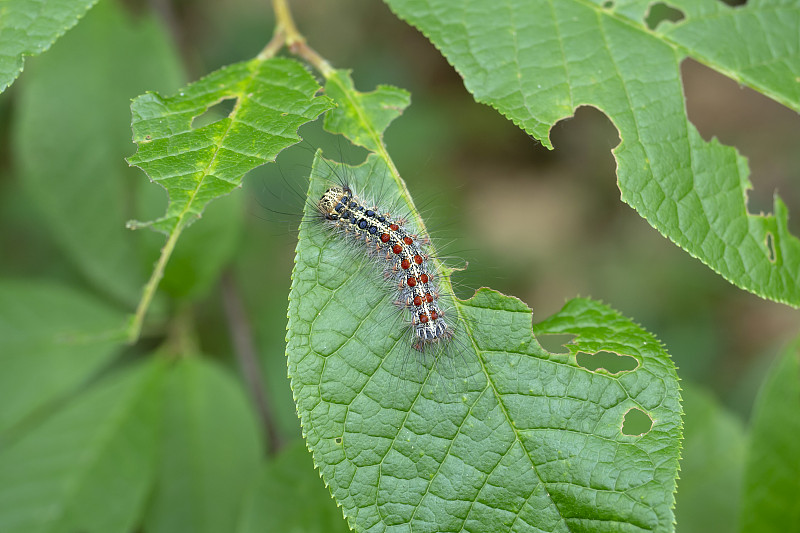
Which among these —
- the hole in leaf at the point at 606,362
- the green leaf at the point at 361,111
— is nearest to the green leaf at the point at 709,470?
the hole in leaf at the point at 606,362

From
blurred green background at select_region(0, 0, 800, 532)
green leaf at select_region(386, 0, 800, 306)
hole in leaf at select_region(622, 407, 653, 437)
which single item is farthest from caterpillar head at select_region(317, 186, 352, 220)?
hole in leaf at select_region(622, 407, 653, 437)

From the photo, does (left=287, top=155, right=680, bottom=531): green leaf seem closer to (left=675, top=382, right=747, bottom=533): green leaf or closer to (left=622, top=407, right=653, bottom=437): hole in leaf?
(left=622, top=407, right=653, bottom=437): hole in leaf

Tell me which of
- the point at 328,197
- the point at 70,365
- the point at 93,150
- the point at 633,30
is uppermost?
the point at 93,150

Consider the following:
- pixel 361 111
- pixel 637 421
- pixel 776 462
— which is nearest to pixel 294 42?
pixel 361 111

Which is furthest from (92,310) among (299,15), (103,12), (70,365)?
(299,15)

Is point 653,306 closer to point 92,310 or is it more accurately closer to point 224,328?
point 224,328

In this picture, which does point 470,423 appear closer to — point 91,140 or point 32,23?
point 32,23
